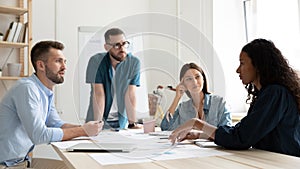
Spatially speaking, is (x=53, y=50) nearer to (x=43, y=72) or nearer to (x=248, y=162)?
(x=43, y=72)

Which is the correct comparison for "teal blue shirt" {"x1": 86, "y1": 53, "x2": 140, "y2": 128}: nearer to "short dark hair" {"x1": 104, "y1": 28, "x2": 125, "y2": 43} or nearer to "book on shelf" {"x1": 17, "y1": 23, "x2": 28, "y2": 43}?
"short dark hair" {"x1": 104, "y1": 28, "x2": 125, "y2": 43}

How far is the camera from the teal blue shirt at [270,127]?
1.34 m

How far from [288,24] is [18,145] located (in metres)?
2.44

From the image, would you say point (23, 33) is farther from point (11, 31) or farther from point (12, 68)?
point (12, 68)

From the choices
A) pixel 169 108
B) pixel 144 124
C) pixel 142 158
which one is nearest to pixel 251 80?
pixel 169 108

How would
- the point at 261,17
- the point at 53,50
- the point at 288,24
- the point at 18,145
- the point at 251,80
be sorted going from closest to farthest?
the point at 251,80 < the point at 18,145 < the point at 53,50 < the point at 288,24 < the point at 261,17

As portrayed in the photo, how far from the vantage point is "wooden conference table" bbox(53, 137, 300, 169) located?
42.4 inches

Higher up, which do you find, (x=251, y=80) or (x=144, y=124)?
(x=251, y=80)

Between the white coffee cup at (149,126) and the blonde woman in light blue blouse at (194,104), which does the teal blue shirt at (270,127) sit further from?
the white coffee cup at (149,126)

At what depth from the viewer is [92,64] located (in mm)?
1418

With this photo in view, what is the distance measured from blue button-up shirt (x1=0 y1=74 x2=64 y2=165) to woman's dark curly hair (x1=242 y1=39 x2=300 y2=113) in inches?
36.7

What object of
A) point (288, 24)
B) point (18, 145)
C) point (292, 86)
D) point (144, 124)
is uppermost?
point (288, 24)

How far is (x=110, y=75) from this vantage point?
1379 millimetres

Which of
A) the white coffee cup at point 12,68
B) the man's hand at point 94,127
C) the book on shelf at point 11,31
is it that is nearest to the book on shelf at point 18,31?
the book on shelf at point 11,31
